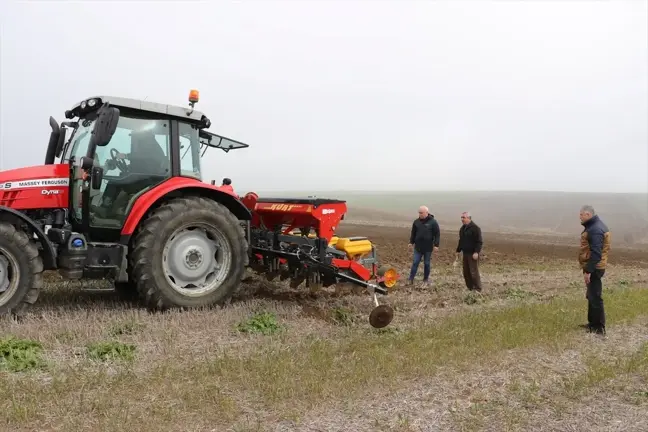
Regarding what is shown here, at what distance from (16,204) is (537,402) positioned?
18.4 feet

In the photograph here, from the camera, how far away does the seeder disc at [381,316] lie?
5.73 meters

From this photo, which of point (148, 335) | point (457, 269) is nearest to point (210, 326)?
→ point (148, 335)

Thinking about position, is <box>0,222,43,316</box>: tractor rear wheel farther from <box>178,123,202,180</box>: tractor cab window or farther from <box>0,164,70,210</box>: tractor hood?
<box>178,123,202,180</box>: tractor cab window

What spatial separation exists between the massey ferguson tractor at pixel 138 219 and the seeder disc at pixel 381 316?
1 centimetres

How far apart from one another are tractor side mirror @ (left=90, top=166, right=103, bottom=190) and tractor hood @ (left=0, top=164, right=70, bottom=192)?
1.73 ft

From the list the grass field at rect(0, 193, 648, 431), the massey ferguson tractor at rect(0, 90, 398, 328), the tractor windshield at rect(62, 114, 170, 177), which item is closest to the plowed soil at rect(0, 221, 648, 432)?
the grass field at rect(0, 193, 648, 431)

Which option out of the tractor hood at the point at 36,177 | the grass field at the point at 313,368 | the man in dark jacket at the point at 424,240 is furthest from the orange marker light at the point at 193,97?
the man in dark jacket at the point at 424,240

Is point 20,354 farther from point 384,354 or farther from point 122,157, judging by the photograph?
point 384,354

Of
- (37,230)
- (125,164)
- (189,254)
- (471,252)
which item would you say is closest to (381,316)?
(189,254)

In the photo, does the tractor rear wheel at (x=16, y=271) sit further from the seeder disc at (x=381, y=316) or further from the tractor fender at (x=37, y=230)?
the seeder disc at (x=381, y=316)

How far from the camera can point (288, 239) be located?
721 cm

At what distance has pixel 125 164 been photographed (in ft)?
20.1

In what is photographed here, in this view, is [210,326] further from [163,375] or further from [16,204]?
[16,204]

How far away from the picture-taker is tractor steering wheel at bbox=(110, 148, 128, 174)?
6047mm
